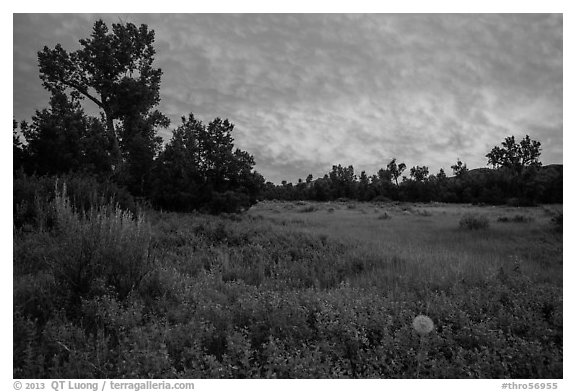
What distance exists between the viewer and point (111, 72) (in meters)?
16.2

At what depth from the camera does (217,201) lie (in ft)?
54.6

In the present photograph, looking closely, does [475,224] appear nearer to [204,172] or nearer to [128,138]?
[204,172]

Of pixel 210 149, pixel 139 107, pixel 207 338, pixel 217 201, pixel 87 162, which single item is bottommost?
pixel 207 338

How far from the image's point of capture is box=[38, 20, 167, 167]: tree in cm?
1488

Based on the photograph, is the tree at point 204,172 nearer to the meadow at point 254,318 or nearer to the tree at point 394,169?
the meadow at point 254,318

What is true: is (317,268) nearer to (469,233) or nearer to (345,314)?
(345,314)

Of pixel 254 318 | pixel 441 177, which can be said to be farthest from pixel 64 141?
pixel 441 177

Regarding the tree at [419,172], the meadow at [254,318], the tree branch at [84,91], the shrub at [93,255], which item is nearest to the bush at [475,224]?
the meadow at [254,318]

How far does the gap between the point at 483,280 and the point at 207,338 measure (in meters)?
4.91

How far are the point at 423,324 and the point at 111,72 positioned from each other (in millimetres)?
18816

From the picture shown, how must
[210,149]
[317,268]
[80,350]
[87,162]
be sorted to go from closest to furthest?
[80,350] → [317,268] → [87,162] → [210,149]

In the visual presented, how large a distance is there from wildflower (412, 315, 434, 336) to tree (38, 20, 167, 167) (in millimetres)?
16360

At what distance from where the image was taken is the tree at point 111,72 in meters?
14.9
